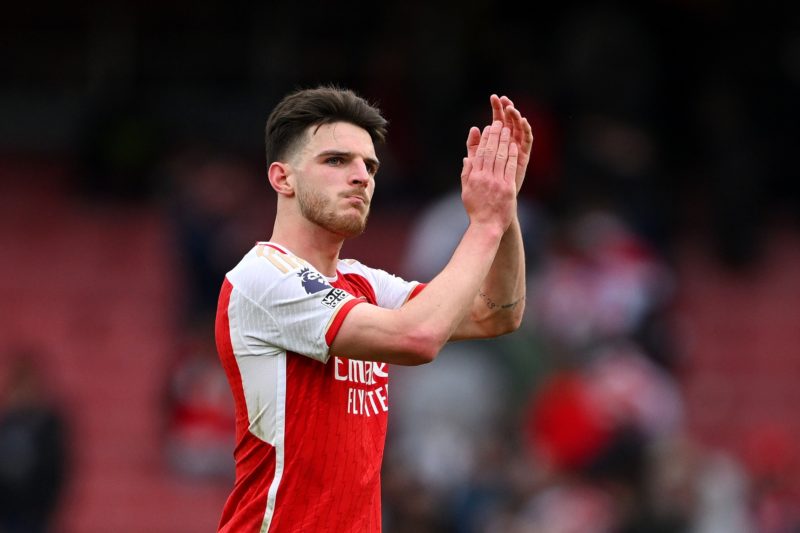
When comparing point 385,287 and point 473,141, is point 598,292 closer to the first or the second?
point 385,287

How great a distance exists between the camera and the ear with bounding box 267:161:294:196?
4402mm

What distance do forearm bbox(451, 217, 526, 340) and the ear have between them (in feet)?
2.31

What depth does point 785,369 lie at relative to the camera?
13.3 m

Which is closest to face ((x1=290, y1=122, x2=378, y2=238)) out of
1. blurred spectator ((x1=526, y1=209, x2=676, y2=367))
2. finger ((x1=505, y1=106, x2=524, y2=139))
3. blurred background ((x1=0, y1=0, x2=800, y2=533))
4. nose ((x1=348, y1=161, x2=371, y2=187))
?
nose ((x1=348, y1=161, x2=371, y2=187))

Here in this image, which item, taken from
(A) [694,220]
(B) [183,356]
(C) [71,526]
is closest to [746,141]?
(A) [694,220]

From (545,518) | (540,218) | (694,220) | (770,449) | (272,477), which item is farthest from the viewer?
(694,220)

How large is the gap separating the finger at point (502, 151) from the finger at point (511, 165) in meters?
0.01

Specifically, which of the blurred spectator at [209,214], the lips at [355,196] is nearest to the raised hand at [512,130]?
the lips at [355,196]

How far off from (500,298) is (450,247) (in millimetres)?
5974

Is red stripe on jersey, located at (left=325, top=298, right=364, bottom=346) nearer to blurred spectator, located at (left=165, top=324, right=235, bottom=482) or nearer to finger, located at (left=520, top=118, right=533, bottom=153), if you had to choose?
finger, located at (left=520, top=118, right=533, bottom=153)

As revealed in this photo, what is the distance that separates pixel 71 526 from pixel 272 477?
7.75 metres

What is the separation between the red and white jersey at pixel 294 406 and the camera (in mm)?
4176

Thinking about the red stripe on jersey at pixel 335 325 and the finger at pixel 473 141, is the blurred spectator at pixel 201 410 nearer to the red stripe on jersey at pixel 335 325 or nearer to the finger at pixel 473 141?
the finger at pixel 473 141

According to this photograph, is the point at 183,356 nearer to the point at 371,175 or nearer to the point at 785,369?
the point at 785,369
